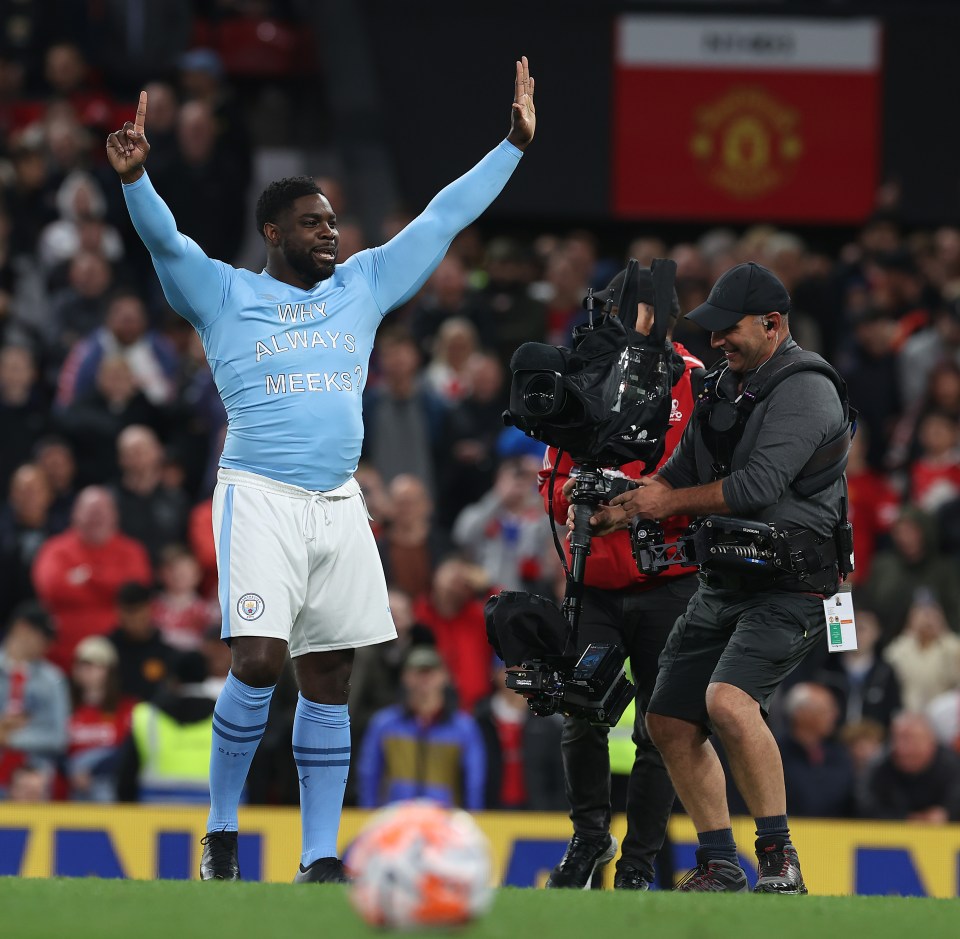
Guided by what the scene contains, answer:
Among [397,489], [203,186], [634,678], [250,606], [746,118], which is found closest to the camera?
[250,606]

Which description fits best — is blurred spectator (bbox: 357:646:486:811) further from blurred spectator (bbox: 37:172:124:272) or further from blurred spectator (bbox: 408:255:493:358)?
blurred spectator (bbox: 37:172:124:272)

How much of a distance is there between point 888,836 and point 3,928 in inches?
252

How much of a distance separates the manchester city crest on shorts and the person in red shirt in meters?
5.57

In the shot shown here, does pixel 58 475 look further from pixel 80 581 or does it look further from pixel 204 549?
pixel 204 549

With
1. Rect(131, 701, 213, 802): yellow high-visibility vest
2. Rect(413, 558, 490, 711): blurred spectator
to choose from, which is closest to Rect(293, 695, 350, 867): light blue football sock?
Rect(131, 701, 213, 802): yellow high-visibility vest

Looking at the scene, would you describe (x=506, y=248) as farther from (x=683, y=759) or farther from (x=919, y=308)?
(x=683, y=759)

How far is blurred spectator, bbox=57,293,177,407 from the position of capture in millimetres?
14000

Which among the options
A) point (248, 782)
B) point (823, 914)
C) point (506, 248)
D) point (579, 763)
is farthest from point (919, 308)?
point (823, 914)

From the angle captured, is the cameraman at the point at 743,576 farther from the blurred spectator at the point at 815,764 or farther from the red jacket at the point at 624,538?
the blurred spectator at the point at 815,764

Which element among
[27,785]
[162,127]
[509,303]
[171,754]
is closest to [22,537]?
[27,785]

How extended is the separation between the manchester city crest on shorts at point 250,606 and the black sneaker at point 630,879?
6.03 ft

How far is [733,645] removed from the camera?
7.41m

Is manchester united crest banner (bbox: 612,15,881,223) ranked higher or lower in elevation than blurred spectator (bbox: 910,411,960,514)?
higher

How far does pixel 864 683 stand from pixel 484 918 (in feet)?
23.9
